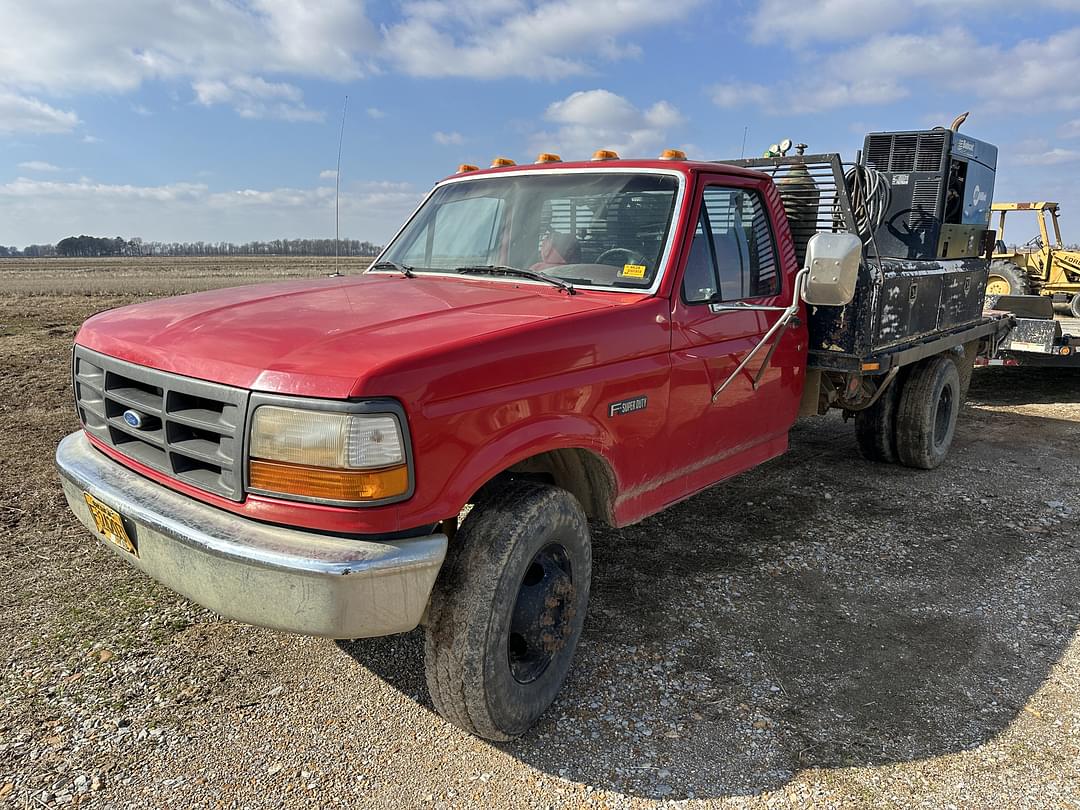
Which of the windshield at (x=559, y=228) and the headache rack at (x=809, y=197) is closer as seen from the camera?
the windshield at (x=559, y=228)

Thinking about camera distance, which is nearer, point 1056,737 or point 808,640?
point 1056,737

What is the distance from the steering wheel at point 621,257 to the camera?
3398 millimetres

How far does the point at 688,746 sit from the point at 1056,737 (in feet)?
4.54

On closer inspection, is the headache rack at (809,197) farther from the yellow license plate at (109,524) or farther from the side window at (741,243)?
the yellow license plate at (109,524)

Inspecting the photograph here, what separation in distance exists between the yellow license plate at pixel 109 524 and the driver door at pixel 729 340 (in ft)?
7.16

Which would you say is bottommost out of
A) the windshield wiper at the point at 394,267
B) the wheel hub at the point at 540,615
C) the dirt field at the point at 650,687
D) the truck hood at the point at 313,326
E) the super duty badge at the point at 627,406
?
the dirt field at the point at 650,687

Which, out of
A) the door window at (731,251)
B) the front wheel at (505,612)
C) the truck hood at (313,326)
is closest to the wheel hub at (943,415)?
the door window at (731,251)

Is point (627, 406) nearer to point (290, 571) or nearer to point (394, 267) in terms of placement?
point (290, 571)

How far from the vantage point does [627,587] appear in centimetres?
398

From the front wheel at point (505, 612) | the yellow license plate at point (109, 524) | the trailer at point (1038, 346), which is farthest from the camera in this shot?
the trailer at point (1038, 346)

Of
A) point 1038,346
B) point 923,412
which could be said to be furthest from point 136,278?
point 923,412

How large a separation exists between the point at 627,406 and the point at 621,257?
749mm

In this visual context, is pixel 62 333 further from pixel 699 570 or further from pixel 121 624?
pixel 699 570

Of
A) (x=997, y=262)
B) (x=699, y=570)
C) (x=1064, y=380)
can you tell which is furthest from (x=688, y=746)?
(x=997, y=262)
